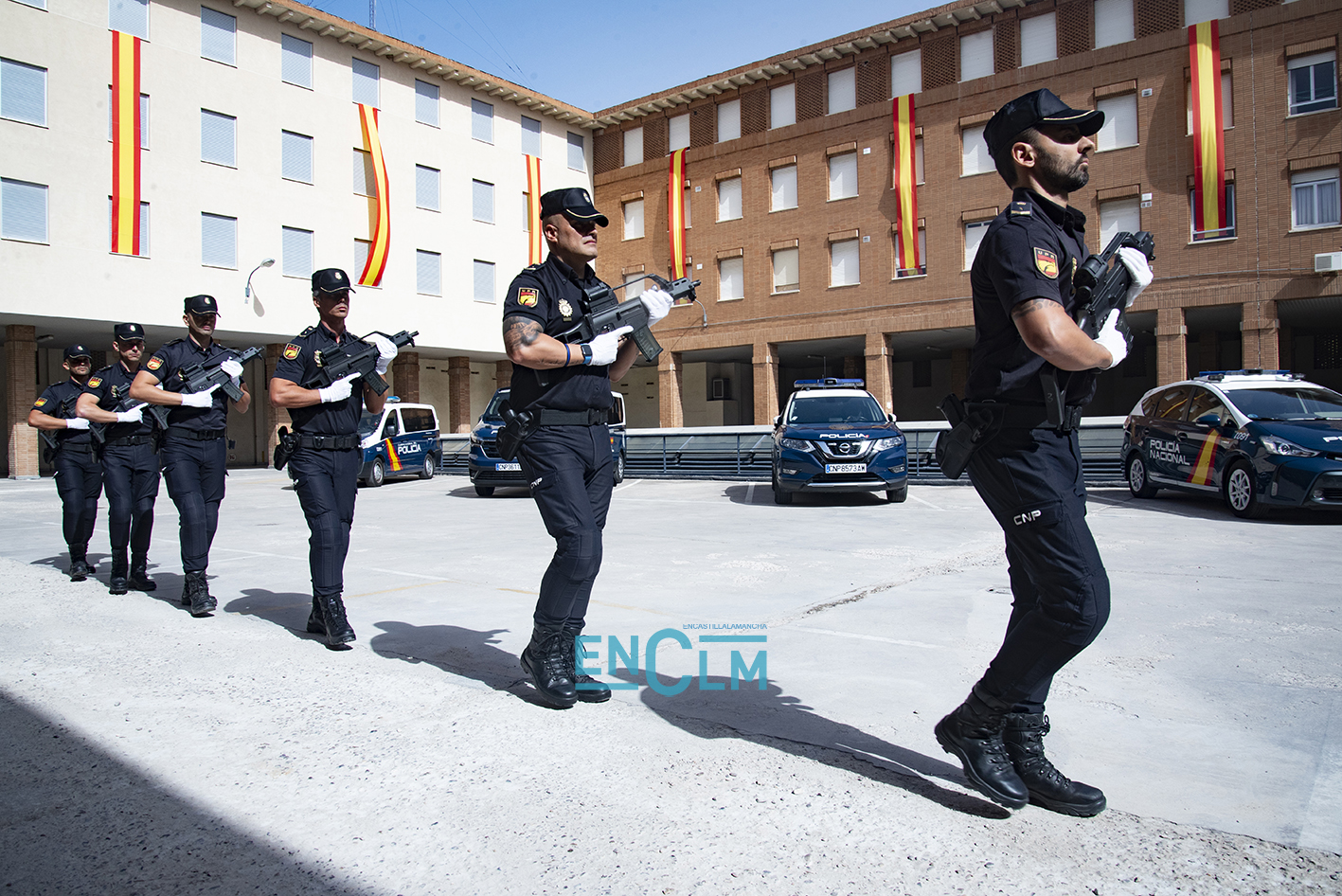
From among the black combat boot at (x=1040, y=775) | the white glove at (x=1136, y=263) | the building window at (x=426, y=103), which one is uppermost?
the building window at (x=426, y=103)

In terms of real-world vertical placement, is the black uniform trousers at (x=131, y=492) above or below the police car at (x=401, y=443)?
below

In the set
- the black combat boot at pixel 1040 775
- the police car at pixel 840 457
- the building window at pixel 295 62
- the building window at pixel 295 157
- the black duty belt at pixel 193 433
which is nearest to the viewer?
the black combat boot at pixel 1040 775

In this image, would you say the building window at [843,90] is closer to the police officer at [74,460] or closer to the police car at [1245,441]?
the police car at [1245,441]

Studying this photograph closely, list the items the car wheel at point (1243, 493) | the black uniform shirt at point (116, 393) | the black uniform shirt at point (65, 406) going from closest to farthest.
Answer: the black uniform shirt at point (116, 393), the black uniform shirt at point (65, 406), the car wheel at point (1243, 493)

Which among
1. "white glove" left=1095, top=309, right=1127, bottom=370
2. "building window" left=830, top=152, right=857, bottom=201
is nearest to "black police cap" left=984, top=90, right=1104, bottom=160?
"white glove" left=1095, top=309, right=1127, bottom=370

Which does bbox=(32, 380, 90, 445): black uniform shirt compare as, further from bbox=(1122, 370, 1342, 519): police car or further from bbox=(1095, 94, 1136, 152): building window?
bbox=(1095, 94, 1136, 152): building window

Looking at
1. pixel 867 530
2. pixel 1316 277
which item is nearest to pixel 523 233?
pixel 1316 277

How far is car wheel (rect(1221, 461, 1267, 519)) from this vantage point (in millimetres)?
9766

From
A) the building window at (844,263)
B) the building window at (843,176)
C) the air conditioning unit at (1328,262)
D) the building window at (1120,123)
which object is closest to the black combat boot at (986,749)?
the air conditioning unit at (1328,262)

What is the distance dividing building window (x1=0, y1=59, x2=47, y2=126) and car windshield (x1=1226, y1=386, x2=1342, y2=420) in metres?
28.2

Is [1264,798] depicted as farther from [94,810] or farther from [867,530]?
[867,530]

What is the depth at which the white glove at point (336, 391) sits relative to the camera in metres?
4.96

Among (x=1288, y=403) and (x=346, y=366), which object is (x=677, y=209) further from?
(x=346, y=366)

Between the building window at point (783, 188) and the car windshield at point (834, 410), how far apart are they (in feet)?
63.5
